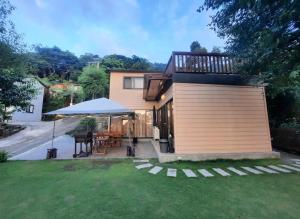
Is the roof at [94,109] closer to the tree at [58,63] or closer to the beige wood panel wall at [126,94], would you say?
the beige wood panel wall at [126,94]

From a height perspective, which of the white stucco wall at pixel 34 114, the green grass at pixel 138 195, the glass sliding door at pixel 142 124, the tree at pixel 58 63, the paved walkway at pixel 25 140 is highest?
the tree at pixel 58 63

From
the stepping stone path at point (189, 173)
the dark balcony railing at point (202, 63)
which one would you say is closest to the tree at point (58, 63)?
the dark balcony railing at point (202, 63)

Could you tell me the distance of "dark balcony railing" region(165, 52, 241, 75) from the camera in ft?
22.8

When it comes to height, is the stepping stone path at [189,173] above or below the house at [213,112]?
below

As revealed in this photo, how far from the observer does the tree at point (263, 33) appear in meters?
3.96

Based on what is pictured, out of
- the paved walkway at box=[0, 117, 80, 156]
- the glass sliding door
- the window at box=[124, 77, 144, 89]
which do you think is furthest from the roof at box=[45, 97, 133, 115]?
the window at box=[124, 77, 144, 89]

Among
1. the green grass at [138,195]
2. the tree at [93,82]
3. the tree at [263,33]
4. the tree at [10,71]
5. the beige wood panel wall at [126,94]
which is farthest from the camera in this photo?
the tree at [93,82]

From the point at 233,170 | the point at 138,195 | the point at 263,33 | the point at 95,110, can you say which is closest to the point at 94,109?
the point at 95,110

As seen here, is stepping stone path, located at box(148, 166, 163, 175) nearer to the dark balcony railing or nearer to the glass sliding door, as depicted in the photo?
the dark balcony railing

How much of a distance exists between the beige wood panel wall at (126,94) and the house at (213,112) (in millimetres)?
6644

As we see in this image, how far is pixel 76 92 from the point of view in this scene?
85.4 feet

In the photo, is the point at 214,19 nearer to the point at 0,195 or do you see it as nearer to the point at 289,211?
the point at 289,211

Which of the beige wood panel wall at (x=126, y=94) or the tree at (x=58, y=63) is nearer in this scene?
the beige wood panel wall at (x=126, y=94)

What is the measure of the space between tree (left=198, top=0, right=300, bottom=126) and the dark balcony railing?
0.97m
